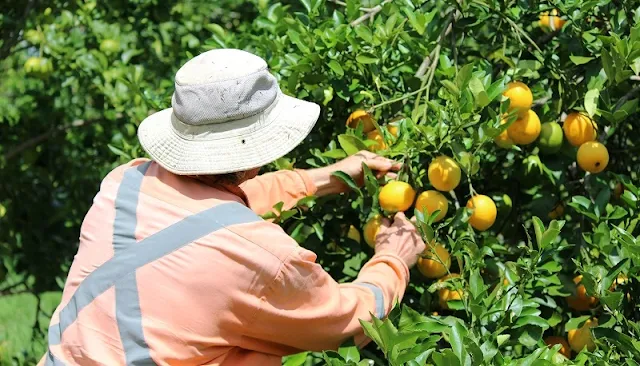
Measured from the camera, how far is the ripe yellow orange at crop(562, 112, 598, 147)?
204cm

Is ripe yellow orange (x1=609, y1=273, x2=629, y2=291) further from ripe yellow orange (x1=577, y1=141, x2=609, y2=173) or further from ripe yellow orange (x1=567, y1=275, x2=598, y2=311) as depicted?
ripe yellow orange (x1=577, y1=141, x2=609, y2=173)

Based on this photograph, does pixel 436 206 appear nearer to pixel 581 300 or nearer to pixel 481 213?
pixel 481 213

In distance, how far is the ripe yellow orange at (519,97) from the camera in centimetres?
197

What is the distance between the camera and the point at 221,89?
1.64 m

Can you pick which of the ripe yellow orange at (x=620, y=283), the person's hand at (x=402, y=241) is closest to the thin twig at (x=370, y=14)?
the person's hand at (x=402, y=241)

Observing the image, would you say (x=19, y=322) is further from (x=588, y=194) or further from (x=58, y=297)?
(x=588, y=194)

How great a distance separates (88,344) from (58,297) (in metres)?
3.40

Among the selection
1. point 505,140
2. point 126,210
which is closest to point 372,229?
point 505,140

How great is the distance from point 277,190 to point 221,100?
0.47 m

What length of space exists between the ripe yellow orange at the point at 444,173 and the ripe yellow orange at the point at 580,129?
315 millimetres

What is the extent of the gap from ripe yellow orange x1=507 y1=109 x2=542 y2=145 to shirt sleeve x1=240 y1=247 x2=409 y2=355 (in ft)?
1.38

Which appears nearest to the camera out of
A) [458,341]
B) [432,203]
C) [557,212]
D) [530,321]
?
[458,341]

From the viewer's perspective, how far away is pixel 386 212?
1.93 metres

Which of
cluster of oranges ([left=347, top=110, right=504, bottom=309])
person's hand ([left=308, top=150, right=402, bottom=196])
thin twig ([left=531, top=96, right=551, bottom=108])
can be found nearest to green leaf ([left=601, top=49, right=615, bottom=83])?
thin twig ([left=531, top=96, right=551, bottom=108])
